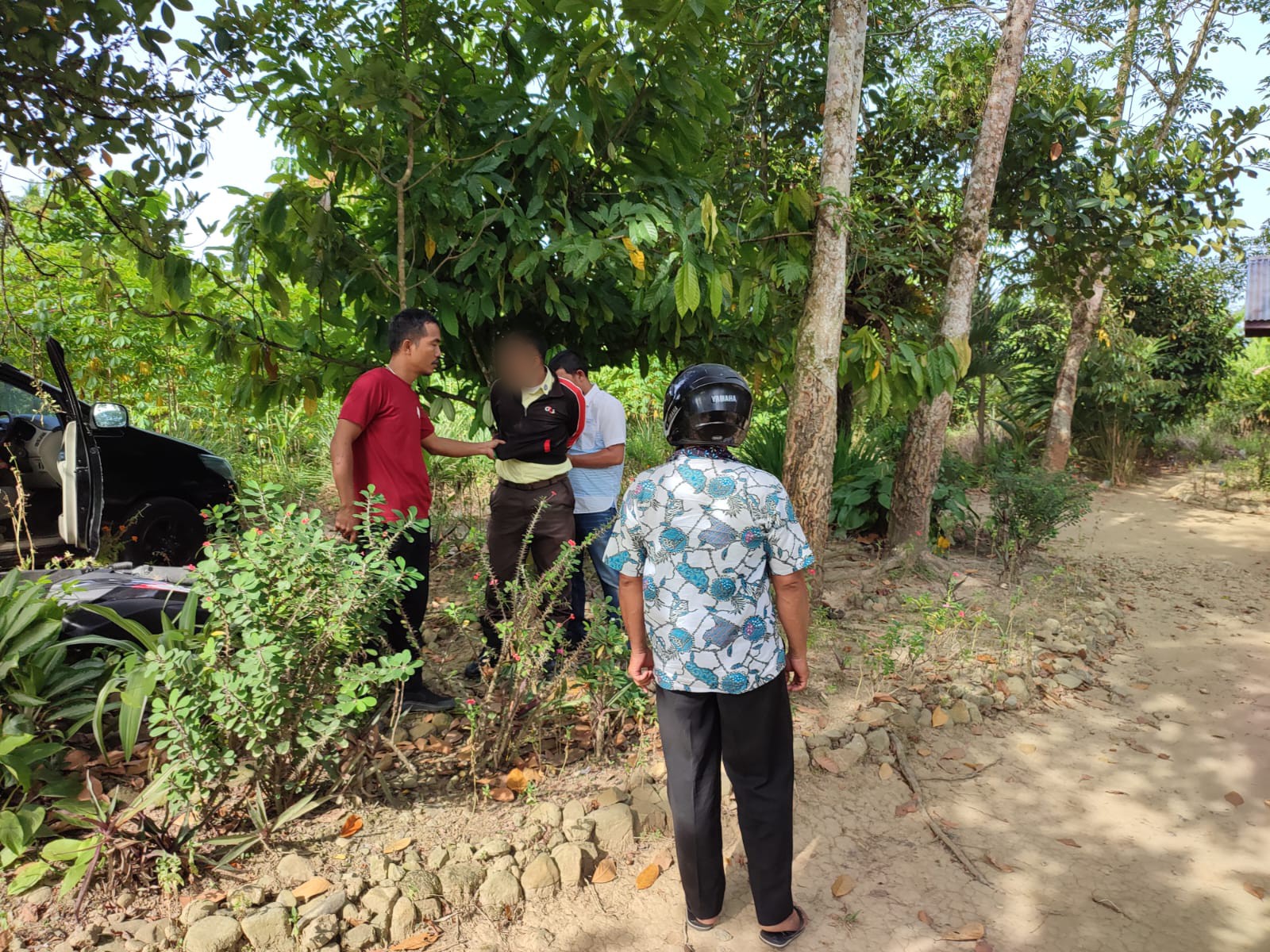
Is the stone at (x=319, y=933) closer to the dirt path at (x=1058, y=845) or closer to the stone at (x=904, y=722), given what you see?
the dirt path at (x=1058, y=845)

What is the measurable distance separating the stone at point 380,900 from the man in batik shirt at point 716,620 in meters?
0.85

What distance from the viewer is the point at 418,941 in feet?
7.78

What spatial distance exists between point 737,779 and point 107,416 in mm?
4171

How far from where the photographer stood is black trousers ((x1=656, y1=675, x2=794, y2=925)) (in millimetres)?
2299

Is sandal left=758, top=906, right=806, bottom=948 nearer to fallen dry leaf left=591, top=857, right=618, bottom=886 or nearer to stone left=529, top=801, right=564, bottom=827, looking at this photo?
fallen dry leaf left=591, top=857, right=618, bottom=886

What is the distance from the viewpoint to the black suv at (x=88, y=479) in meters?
4.45

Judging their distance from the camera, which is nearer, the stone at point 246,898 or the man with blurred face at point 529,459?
the stone at point 246,898

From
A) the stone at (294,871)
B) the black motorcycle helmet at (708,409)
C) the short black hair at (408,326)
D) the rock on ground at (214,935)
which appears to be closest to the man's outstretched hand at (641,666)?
the black motorcycle helmet at (708,409)

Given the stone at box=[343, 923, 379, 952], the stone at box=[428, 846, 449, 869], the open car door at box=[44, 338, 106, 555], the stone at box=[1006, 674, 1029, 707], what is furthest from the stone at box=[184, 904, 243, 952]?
the stone at box=[1006, 674, 1029, 707]

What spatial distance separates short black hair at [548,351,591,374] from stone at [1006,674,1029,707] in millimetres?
2776

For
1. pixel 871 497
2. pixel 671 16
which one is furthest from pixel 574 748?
pixel 871 497

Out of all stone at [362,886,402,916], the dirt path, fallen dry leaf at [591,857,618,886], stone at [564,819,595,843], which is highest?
stone at [362,886,402,916]

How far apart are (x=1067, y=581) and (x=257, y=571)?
19.7ft

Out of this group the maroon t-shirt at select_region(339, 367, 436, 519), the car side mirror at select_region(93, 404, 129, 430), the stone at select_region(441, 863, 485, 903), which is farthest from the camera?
the car side mirror at select_region(93, 404, 129, 430)
